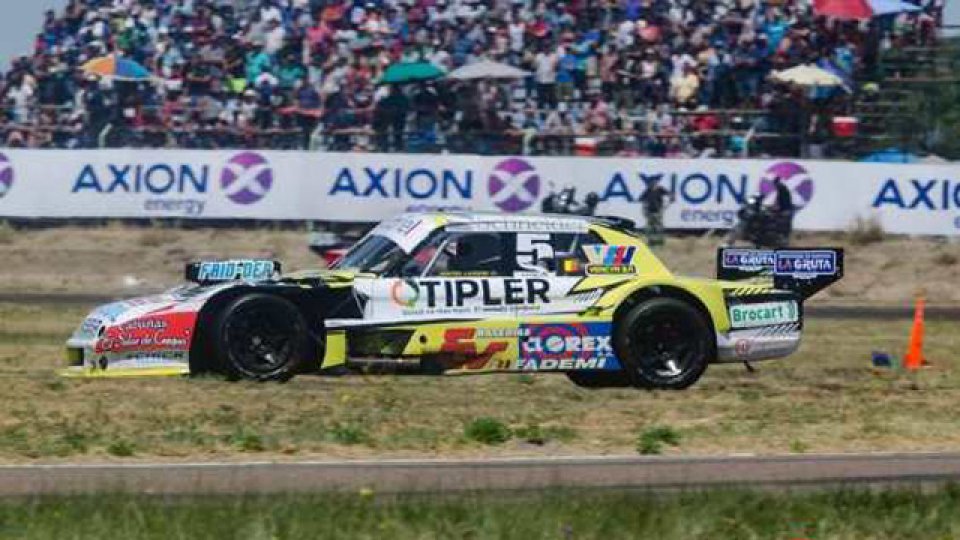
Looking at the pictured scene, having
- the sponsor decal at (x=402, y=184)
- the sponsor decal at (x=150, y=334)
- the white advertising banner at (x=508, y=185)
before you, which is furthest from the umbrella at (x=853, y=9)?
the sponsor decal at (x=150, y=334)

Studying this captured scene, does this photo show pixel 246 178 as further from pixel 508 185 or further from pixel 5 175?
pixel 508 185

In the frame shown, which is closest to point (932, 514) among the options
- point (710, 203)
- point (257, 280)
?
point (257, 280)

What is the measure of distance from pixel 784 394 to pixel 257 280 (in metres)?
3.92

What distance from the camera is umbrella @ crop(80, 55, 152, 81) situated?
101 ft

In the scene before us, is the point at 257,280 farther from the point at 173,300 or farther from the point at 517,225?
the point at 517,225

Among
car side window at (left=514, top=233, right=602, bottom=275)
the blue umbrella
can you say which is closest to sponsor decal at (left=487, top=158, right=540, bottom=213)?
the blue umbrella

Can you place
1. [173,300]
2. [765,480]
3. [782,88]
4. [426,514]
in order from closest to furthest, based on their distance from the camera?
[426,514] → [765,480] → [173,300] → [782,88]

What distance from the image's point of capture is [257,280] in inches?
556

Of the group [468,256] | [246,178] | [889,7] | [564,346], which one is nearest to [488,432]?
[564,346]

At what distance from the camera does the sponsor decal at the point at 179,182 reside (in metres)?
29.9

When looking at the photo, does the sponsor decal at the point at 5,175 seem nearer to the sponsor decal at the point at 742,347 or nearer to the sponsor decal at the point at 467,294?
the sponsor decal at the point at 467,294

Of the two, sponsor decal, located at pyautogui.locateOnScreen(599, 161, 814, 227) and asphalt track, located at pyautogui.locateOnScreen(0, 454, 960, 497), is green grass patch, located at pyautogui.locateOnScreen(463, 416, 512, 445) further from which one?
sponsor decal, located at pyautogui.locateOnScreen(599, 161, 814, 227)

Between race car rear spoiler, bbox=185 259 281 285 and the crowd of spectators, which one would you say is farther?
the crowd of spectators

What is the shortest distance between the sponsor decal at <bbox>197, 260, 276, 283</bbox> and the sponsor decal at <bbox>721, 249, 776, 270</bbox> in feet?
11.3
